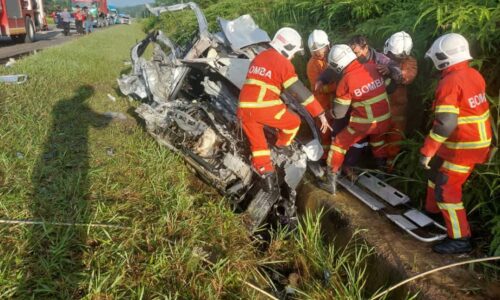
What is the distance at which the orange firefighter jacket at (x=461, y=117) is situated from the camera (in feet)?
8.74

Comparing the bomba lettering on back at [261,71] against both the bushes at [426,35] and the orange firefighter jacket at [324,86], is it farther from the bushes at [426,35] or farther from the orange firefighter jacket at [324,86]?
the bushes at [426,35]

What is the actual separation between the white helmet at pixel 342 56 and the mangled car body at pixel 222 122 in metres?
0.57

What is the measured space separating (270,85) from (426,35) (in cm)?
165

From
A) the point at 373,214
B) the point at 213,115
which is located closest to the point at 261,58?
the point at 213,115

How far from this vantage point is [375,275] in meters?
2.80

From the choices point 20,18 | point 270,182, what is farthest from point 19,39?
point 270,182

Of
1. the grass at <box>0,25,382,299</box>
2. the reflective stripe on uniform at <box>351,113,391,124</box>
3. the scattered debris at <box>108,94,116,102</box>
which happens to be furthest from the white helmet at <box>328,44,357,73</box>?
the scattered debris at <box>108,94,116,102</box>

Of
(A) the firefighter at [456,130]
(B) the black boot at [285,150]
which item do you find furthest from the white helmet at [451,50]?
(B) the black boot at [285,150]

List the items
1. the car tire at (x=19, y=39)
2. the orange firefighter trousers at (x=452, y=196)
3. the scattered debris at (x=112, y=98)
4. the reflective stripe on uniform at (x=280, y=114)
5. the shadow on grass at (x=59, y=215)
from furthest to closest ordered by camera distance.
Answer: the car tire at (x=19, y=39), the scattered debris at (x=112, y=98), the reflective stripe on uniform at (x=280, y=114), the orange firefighter trousers at (x=452, y=196), the shadow on grass at (x=59, y=215)

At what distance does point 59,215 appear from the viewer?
9.80 ft

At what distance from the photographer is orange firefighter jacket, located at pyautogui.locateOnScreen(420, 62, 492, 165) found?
266cm

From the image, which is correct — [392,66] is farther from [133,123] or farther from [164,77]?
[133,123]

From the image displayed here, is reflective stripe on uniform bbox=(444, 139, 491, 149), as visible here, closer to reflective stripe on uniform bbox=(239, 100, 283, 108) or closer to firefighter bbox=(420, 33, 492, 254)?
firefighter bbox=(420, 33, 492, 254)

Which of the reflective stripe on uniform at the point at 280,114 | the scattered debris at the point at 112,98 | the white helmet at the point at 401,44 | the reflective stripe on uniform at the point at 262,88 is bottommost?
the scattered debris at the point at 112,98
